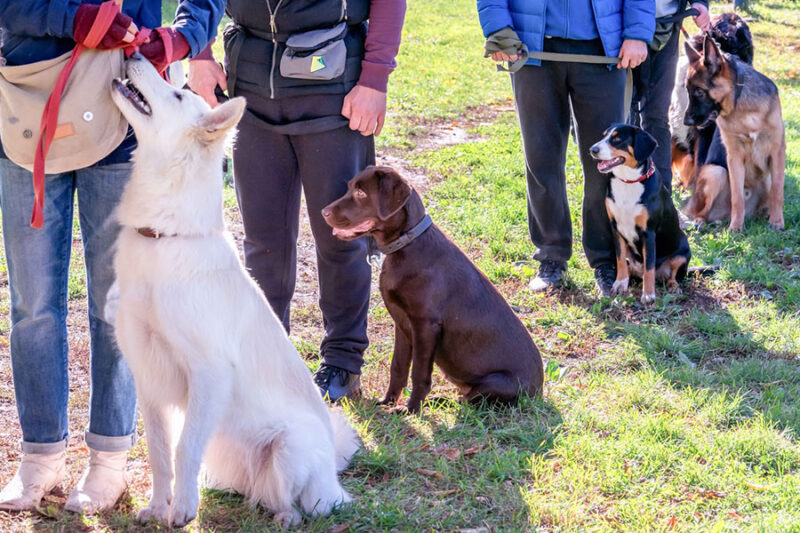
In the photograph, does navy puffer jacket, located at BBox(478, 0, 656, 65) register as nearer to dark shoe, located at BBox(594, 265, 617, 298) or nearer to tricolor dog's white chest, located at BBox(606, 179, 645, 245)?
tricolor dog's white chest, located at BBox(606, 179, 645, 245)

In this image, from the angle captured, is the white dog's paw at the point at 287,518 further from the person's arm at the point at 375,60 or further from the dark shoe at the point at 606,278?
the dark shoe at the point at 606,278

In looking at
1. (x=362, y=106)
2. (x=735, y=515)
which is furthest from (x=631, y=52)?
(x=735, y=515)

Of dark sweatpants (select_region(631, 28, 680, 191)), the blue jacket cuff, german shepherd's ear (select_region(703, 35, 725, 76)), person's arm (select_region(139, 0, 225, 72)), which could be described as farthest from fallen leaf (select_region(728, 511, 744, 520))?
german shepherd's ear (select_region(703, 35, 725, 76))

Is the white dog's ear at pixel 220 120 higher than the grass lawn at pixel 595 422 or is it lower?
higher

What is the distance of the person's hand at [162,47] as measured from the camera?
2.89 metres

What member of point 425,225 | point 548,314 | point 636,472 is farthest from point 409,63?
point 636,472

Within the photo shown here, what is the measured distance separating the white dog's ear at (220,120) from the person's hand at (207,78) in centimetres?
115

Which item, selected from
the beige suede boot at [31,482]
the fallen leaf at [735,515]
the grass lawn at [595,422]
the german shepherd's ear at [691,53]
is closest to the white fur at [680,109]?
the german shepherd's ear at [691,53]

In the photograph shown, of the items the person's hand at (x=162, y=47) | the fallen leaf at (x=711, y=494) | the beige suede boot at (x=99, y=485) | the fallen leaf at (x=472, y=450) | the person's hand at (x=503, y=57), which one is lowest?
the fallen leaf at (x=472, y=450)

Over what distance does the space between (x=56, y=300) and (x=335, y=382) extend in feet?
4.98

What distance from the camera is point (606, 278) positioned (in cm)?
577

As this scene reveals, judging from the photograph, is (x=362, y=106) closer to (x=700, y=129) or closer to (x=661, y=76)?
(x=661, y=76)

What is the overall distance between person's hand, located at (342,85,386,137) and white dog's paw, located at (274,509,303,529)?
5.49 ft

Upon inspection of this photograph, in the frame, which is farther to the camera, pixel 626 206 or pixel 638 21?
pixel 626 206
